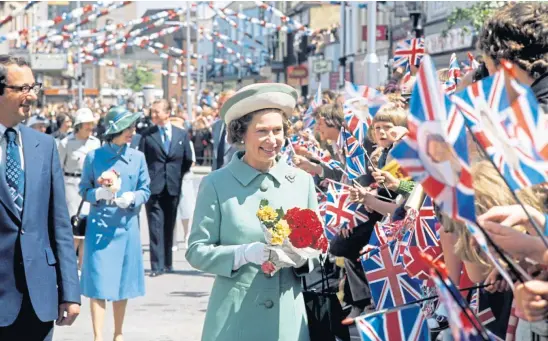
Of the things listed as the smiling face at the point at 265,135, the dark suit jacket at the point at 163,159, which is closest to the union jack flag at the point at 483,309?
the smiling face at the point at 265,135

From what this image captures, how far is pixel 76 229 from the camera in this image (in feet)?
32.3

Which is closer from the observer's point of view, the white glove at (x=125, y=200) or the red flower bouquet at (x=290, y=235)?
the red flower bouquet at (x=290, y=235)

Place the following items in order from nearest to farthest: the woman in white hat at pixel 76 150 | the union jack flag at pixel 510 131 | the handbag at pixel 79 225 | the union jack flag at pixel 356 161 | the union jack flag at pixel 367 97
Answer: the union jack flag at pixel 510 131
the union jack flag at pixel 356 161
the union jack flag at pixel 367 97
the handbag at pixel 79 225
the woman in white hat at pixel 76 150

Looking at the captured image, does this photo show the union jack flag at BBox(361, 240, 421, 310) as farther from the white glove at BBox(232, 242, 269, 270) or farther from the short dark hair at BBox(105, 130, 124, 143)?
the short dark hair at BBox(105, 130, 124, 143)

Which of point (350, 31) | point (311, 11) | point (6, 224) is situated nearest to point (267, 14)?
point (311, 11)

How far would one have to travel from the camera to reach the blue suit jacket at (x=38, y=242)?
16.2ft

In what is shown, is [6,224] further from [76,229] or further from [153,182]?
[153,182]

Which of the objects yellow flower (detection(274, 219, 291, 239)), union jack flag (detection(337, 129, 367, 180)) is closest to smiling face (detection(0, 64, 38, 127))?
yellow flower (detection(274, 219, 291, 239))

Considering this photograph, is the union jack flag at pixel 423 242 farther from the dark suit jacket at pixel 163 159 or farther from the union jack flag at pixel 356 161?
the dark suit jacket at pixel 163 159

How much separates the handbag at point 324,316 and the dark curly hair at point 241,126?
585 millimetres

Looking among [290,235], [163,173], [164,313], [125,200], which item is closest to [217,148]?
[163,173]

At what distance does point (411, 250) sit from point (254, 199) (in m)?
0.95

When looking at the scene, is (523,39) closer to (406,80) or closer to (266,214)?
(266,214)

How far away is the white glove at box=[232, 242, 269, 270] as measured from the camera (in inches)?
180
